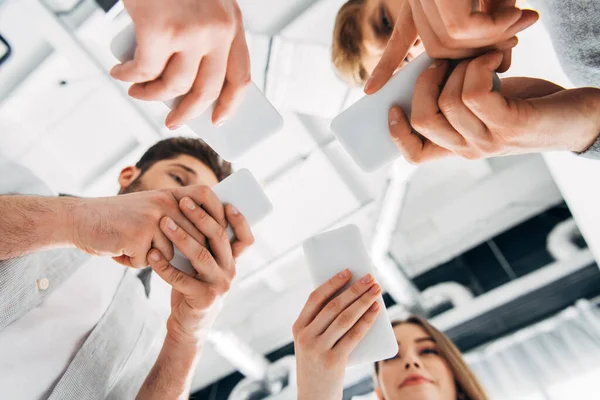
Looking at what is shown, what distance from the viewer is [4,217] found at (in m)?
0.80

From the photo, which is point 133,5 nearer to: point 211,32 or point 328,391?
point 211,32

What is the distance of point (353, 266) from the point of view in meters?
0.98

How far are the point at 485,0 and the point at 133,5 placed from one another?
56cm

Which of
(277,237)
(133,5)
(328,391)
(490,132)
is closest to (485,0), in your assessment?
(490,132)

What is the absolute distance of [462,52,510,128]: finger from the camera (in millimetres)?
648

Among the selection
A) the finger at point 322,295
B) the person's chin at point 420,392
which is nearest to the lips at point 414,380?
the person's chin at point 420,392

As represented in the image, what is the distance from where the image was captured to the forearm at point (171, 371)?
3.57 feet

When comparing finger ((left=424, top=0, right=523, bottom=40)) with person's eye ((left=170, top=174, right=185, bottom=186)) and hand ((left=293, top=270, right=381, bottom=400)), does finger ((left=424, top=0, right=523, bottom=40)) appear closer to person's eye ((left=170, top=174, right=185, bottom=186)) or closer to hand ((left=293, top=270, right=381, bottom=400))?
hand ((left=293, top=270, right=381, bottom=400))

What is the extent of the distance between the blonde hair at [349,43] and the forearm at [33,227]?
0.99 meters

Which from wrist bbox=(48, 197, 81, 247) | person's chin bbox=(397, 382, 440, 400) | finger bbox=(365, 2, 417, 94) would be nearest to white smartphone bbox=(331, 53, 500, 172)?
finger bbox=(365, 2, 417, 94)

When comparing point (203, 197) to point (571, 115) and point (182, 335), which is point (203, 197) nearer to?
point (182, 335)

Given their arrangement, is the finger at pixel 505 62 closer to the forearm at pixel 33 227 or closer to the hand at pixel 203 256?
the hand at pixel 203 256

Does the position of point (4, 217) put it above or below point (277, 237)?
above

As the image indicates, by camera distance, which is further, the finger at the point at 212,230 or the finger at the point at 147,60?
the finger at the point at 212,230
